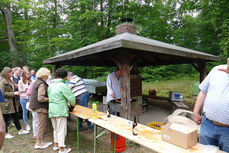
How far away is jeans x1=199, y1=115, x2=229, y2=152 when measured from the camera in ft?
5.27

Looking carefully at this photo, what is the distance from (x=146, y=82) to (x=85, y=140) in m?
14.8

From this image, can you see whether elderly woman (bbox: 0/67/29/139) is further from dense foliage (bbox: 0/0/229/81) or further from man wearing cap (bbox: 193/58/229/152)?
dense foliage (bbox: 0/0/229/81)

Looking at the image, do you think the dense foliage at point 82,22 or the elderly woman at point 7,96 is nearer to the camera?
the elderly woman at point 7,96

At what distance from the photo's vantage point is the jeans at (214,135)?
161 cm

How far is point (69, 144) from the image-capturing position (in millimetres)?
3682

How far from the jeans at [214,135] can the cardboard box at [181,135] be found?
0.81 ft

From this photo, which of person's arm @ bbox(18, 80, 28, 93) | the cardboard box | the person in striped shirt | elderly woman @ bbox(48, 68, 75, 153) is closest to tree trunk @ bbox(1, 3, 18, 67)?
person's arm @ bbox(18, 80, 28, 93)

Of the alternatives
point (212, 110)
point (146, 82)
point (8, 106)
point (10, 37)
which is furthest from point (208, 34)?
point (10, 37)

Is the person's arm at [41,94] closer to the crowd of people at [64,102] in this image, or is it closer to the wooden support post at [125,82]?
the crowd of people at [64,102]

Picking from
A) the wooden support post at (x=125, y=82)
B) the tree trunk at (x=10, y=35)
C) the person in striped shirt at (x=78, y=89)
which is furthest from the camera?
the tree trunk at (x=10, y=35)

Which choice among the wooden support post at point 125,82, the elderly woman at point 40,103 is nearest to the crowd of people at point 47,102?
the elderly woman at point 40,103

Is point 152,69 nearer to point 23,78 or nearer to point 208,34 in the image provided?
point 208,34

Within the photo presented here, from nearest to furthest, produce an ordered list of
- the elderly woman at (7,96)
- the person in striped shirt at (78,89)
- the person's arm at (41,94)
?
the person's arm at (41,94) → the elderly woman at (7,96) → the person in striped shirt at (78,89)

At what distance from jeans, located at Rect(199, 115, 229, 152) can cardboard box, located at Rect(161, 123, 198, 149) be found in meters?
0.25
